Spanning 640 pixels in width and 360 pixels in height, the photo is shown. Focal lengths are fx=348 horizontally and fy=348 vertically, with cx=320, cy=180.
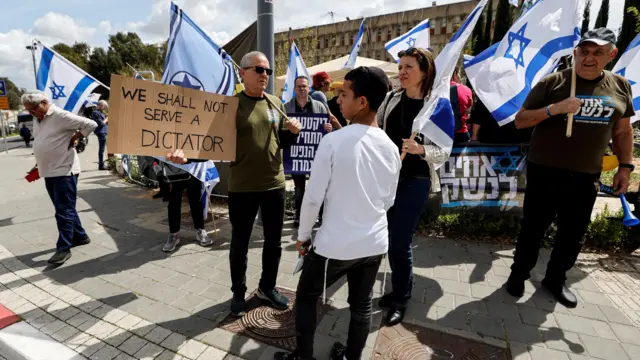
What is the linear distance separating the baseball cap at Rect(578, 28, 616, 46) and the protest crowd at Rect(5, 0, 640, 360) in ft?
0.04

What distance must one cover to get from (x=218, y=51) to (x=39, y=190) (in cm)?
640

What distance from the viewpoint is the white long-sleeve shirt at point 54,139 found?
13.0 feet

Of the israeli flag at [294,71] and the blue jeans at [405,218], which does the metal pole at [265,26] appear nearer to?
the israeli flag at [294,71]

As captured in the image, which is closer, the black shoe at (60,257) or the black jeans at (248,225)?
the black jeans at (248,225)

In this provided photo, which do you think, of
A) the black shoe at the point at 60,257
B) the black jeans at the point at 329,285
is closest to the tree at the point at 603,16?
the black jeans at the point at 329,285

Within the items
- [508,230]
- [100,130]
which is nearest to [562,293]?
[508,230]

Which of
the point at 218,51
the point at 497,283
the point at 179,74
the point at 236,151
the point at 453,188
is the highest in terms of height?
the point at 218,51

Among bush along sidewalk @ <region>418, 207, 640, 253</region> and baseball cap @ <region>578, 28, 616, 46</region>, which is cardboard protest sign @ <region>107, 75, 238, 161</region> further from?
bush along sidewalk @ <region>418, 207, 640, 253</region>

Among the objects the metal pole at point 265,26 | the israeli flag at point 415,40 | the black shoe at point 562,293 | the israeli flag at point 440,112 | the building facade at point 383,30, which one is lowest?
the black shoe at point 562,293

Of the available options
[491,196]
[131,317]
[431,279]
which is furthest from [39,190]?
[491,196]

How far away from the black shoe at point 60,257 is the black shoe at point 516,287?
490 centimetres

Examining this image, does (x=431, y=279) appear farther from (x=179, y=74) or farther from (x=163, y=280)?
(x=179, y=74)

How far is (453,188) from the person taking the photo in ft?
15.5

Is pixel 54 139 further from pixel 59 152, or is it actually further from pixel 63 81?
pixel 63 81
